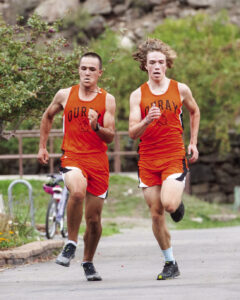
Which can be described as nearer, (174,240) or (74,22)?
(174,240)

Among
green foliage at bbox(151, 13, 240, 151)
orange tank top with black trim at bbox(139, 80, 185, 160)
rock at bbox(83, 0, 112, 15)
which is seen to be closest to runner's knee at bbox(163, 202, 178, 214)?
orange tank top with black trim at bbox(139, 80, 185, 160)

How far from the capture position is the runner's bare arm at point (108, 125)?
337 inches

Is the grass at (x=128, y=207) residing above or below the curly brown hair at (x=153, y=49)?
below

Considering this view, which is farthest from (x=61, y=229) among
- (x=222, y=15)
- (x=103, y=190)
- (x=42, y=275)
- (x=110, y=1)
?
(x=110, y=1)

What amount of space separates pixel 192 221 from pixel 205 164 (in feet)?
63.0

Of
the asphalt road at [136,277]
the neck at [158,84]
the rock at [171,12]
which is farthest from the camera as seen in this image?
the rock at [171,12]

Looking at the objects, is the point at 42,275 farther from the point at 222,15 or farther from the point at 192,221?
the point at 222,15

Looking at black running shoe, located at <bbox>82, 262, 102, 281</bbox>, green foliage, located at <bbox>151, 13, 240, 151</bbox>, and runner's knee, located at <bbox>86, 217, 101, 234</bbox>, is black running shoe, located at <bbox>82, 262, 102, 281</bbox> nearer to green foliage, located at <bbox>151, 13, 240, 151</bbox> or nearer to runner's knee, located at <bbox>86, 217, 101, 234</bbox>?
Answer: runner's knee, located at <bbox>86, 217, 101, 234</bbox>

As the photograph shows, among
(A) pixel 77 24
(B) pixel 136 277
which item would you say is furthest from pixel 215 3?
(B) pixel 136 277

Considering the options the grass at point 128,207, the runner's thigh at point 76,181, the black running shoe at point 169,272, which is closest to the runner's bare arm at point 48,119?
the runner's thigh at point 76,181

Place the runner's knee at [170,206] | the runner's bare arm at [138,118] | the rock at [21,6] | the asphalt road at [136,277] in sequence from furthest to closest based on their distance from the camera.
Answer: the rock at [21,6], the runner's knee at [170,206], the runner's bare arm at [138,118], the asphalt road at [136,277]

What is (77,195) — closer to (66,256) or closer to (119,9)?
(66,256)

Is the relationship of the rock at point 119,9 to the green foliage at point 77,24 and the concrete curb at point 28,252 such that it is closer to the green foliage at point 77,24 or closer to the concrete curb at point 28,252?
the green foliage at point 77,24

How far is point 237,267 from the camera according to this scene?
32.4 feet
